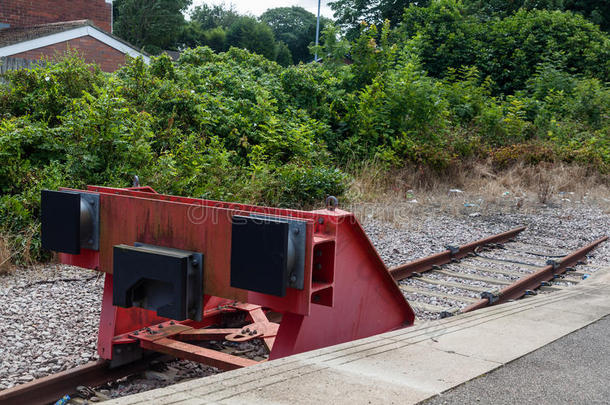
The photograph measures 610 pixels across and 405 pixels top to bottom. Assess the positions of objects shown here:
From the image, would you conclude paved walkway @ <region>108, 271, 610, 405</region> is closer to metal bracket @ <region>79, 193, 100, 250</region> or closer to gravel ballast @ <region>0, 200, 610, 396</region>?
gravel ballast @ <region>0, 200, 610, 396</region>

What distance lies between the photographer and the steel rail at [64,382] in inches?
127

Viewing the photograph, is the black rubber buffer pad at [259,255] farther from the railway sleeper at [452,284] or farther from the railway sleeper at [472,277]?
the railway sleeper at [472,277]

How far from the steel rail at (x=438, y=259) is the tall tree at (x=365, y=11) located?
29.1m

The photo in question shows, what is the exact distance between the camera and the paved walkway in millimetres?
2783

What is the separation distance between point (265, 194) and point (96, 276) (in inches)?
150

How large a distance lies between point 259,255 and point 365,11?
1525 inches

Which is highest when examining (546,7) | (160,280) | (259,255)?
(546,7)

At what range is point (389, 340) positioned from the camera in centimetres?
379

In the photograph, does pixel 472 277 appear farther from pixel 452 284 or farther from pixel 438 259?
pixel 438 259

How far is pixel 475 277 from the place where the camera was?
23.3ft

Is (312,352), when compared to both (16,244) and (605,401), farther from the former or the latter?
(16,244)

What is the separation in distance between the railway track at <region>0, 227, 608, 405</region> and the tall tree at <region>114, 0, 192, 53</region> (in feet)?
177

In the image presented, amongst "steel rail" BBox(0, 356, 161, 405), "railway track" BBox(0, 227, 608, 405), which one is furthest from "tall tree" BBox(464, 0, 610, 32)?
"steel rail" BBox(0, 356, 161, 405)

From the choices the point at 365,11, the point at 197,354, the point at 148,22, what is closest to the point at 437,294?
the point at 197,354
